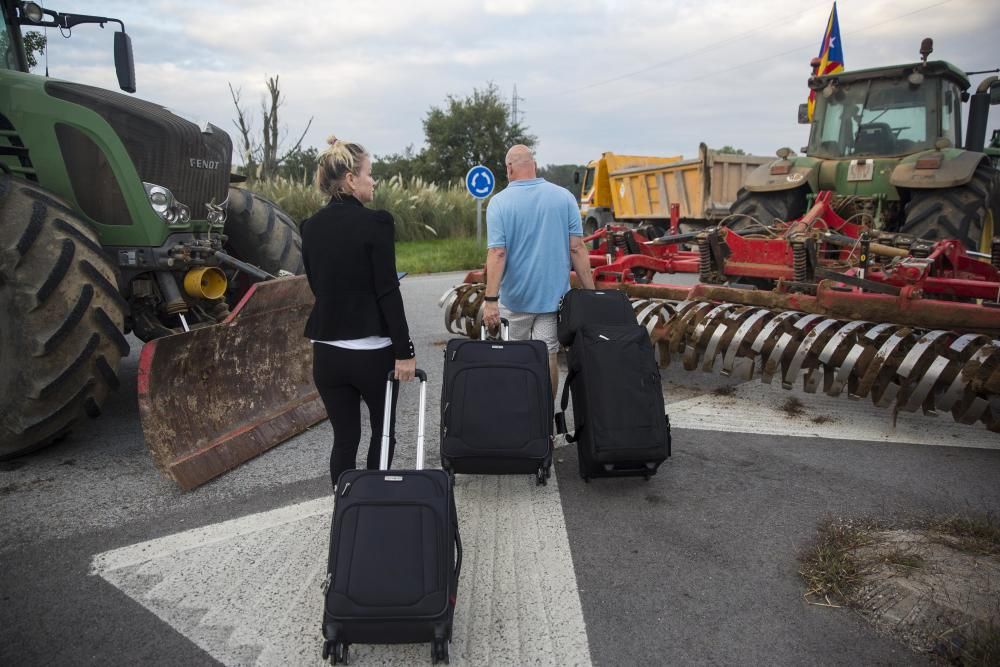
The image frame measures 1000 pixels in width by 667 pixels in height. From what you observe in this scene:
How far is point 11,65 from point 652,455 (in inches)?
210

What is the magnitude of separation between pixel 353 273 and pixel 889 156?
759cm

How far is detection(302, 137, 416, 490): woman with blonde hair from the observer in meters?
2.75

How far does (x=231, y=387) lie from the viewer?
412 cm

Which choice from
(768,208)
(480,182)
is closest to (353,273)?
(768,208)

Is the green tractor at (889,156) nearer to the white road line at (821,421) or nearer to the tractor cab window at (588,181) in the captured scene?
the white road line at (821,421)

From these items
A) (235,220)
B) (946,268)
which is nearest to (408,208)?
(235,220)

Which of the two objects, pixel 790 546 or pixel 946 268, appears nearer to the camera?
pixel 790 546

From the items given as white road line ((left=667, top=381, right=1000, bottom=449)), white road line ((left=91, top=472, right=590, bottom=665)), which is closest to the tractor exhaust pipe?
white road line ((left=667, top=381, right=1000, bottom=449))

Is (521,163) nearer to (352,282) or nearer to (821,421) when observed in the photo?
(352,282)

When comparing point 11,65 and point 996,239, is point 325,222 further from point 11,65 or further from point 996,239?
point 996,239

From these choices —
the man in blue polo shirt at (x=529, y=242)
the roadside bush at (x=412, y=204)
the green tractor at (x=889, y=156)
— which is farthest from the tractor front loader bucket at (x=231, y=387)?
the roadside bush at (x=412, y=204)

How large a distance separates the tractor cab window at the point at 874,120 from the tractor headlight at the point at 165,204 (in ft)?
25.5

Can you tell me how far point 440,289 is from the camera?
36.5ft

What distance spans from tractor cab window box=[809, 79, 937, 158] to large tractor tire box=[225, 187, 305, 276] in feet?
22.7
